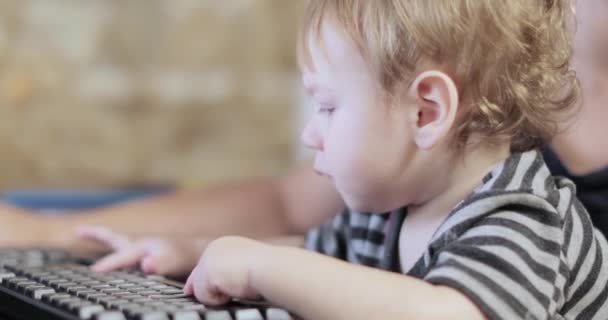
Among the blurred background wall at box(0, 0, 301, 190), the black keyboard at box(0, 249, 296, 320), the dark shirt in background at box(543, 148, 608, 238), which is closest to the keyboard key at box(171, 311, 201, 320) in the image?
the black keyboard at box(0, 249, 296, 320)

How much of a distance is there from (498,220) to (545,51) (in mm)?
150

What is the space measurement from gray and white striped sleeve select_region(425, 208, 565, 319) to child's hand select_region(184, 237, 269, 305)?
121 mm

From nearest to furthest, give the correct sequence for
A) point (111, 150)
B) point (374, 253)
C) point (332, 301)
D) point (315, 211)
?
point (332, 301) < point (374, 253) < point (315, 211) < point (111, 150)

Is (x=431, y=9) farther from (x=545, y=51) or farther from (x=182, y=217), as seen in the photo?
(x=182, y=217)

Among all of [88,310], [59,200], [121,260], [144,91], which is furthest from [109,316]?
[144,91]

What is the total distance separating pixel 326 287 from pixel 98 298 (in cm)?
17

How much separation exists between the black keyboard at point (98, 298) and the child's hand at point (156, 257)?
0.14ft

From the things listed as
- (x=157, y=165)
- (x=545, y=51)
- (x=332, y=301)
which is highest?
(x=545, y=51)

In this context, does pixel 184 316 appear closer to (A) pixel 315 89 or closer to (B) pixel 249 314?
(B) pixel 249 314

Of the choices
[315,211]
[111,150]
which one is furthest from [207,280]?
[111,150]

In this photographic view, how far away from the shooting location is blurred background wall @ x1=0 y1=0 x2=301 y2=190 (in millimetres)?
1797

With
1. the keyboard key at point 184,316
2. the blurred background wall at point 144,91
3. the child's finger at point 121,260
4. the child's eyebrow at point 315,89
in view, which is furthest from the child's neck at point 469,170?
the blurred background wall at point 144,91

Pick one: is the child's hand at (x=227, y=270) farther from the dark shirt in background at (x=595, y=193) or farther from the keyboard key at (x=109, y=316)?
the dark shirt in background at (x=595, y=193)

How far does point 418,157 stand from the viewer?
2.38 ft
